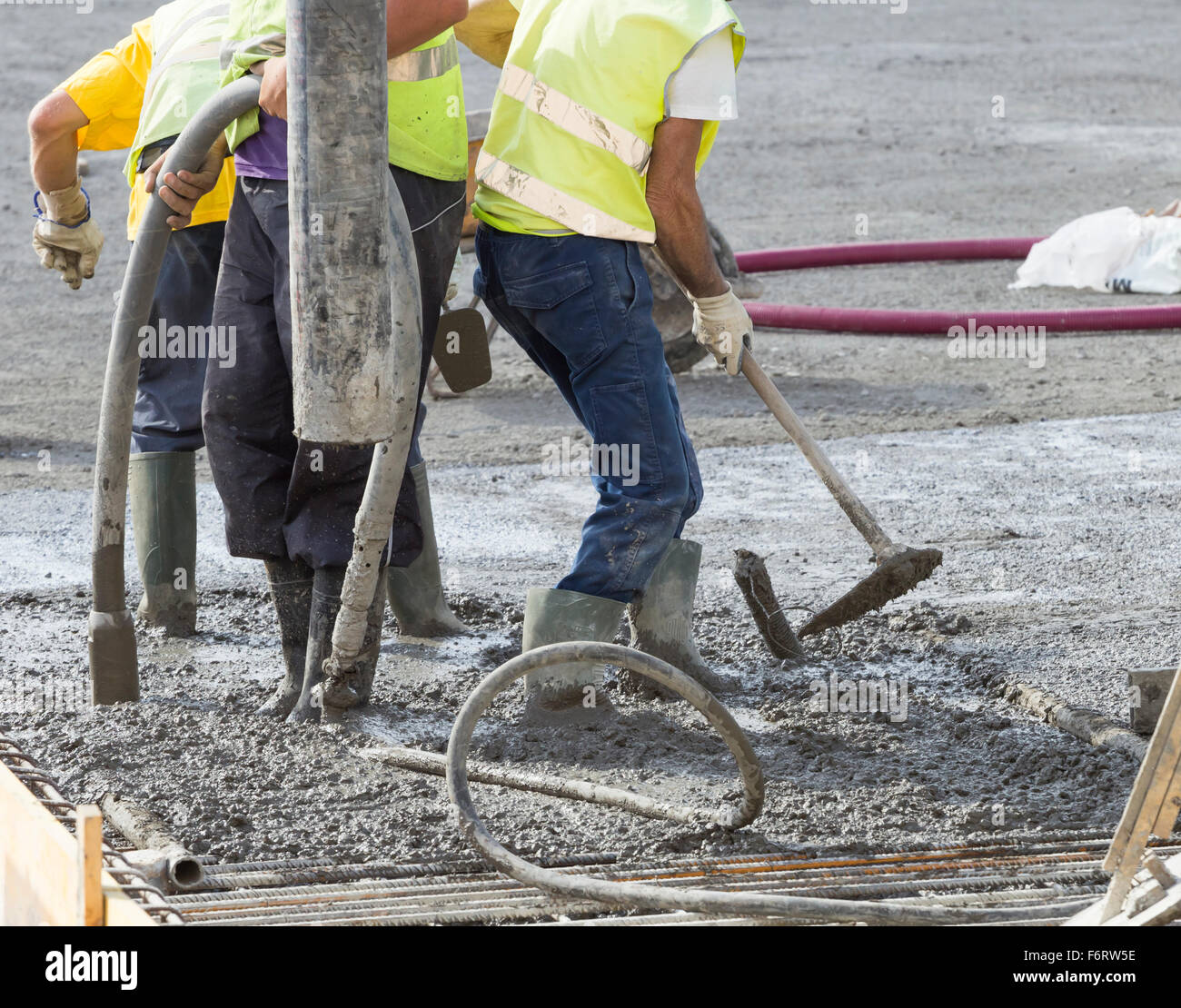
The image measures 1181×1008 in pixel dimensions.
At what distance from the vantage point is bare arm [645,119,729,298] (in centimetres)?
357

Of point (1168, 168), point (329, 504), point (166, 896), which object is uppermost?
point (1168, 168)

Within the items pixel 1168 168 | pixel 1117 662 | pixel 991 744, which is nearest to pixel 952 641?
pixel 1117 662

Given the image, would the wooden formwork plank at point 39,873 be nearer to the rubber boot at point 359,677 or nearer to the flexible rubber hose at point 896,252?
the rubber boot at point 359,677

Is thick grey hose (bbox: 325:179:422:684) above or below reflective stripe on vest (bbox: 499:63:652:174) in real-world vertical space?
below

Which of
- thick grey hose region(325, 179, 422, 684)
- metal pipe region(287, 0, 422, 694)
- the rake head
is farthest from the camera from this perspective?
the rake head

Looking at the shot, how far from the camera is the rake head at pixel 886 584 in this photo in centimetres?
404

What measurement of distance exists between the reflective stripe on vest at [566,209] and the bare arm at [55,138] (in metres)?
1.39

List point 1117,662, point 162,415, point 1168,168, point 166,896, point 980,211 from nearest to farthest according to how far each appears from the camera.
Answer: point 166,896, point 1117,662, point 162,415, point 980,211, point 1168,168

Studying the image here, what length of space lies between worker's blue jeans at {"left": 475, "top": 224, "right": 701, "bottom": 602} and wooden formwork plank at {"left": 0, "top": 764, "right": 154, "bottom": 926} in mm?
1539

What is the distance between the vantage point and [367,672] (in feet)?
12.1

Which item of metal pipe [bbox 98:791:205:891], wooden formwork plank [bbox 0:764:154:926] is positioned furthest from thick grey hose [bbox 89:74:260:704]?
wooden formwork plank [bbox 0:764:154:926]

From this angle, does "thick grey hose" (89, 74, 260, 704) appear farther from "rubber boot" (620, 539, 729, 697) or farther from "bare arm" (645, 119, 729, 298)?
"rubber boot" (620, 539, 729, 697)

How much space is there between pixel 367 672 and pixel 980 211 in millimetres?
8584
